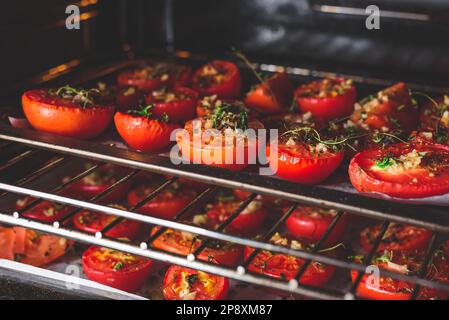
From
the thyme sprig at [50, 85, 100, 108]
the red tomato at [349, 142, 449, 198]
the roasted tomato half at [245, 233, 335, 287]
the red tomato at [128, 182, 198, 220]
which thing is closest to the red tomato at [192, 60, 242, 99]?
the red tomato at [128, 182, 198, 220]

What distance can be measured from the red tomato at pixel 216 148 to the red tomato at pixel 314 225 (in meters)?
0.45

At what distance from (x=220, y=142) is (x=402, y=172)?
0.52 metres

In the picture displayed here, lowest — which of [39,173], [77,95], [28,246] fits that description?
[28,246]

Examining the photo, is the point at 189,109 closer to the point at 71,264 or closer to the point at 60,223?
the point at 71,264

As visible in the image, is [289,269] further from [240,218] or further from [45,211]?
[45,211]

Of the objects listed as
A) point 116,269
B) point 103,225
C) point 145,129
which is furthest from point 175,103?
point 116,269

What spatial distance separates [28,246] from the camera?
2195 mm

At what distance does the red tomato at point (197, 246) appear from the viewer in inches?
80.9

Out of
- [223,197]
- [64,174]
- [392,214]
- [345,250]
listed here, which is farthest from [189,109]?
[392,214]

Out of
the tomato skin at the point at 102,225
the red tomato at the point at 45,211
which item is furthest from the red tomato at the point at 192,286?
the red tomato at the point at 45,211

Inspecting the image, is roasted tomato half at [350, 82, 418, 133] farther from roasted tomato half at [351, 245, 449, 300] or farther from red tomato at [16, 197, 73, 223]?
red tomato at [16, 197, 73, 223]

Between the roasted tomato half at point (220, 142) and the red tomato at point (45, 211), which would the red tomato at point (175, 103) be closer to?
the roasted tomato half at point (220, 142)

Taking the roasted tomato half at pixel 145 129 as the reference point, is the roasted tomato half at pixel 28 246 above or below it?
below

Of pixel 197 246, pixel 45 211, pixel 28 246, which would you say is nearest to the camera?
pixel 197 246
